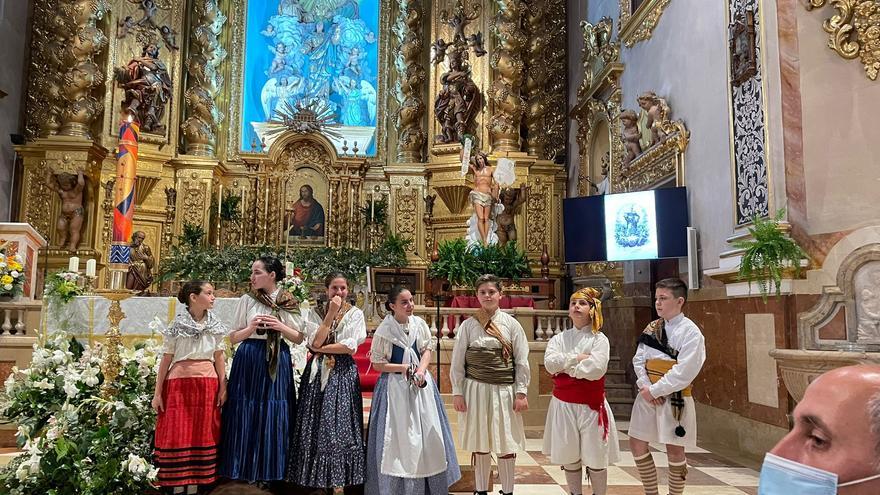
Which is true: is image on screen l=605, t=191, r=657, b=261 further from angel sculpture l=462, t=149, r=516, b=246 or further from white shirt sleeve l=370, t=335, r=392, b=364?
white shirt sleeve l=370, t=335, r=392, b=364

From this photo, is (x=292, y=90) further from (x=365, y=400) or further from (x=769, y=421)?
(x=769, y=421)

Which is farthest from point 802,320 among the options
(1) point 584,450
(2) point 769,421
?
(1) point 584,450

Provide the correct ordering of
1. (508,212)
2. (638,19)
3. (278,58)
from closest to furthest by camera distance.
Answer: (638,19)
(508,212)
(278,58)

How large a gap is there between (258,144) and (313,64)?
7.58 feet

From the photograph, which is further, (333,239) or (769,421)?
(333,239)

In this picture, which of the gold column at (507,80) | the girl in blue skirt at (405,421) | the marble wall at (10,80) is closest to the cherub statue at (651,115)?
the gold column at (507,80)

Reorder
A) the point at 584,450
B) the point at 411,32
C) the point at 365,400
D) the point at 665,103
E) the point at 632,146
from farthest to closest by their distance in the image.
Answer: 1. the point at 411,32
2. the point at 632,146
3. the point at 665,103
4. the point at 365,400
5. the point at 584,450

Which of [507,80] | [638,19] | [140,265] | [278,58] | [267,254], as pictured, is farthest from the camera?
[278,58]

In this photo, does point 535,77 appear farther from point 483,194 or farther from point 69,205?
point 69,205

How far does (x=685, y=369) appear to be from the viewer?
4.12m

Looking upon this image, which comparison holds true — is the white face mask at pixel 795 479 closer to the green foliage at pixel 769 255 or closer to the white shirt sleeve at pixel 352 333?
the white shirt sleeve at pixel 352 333

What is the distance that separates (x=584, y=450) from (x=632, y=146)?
23.2ft

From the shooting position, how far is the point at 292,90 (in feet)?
48.1

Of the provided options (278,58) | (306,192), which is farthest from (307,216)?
(278,58)
